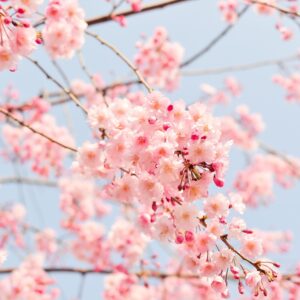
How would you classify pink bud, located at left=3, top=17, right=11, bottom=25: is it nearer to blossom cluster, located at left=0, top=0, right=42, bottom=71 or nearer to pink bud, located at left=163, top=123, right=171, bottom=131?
blossom cluster, located at left=0, top=0, right=42, bottom=71

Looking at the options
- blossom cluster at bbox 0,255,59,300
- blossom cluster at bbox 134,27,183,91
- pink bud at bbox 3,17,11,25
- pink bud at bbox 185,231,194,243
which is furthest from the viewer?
blossom cluster at bbox 134,27,183,91

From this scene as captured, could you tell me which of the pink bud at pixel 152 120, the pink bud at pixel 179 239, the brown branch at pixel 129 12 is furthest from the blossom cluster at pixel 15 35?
the brown branch at pixel 129 12

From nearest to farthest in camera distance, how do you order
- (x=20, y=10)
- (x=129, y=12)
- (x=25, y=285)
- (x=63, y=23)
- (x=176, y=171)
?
(x=176, y=171) < (x=20, y=10) < (x=63, y=23) < (x=129, y=12) < (x=25, y=285)

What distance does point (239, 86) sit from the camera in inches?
458

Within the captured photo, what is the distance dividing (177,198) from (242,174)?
858 centimetres

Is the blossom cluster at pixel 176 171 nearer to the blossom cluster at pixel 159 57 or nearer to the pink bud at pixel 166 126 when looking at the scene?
the pink bud at pixel 166 126

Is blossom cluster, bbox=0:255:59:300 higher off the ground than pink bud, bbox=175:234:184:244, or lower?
lower

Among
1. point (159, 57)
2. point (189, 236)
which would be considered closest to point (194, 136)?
point (189, 236)

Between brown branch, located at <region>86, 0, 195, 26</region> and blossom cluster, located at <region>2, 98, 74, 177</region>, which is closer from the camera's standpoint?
brown branch, located at <region>86, 0, 195, 26</region>

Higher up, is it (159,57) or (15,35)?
(159,57)

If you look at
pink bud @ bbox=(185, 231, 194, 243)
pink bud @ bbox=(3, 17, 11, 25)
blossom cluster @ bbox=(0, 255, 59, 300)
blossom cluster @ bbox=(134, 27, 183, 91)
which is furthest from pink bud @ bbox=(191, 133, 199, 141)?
blossom cluster @ bbox=(134, 27, 183, 91)

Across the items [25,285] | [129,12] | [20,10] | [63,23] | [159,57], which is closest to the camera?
[20,10]

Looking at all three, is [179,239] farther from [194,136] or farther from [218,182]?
[194,136]

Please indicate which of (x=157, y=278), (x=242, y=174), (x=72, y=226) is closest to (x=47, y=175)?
(x=72, y=226)
